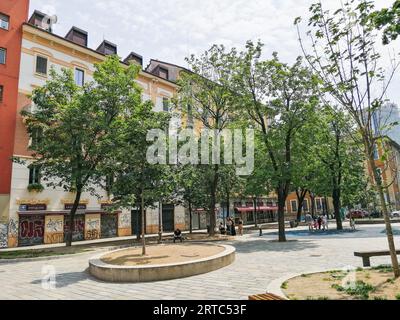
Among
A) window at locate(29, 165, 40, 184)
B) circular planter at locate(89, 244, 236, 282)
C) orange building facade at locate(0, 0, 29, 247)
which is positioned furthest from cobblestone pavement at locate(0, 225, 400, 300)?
window at locate(29, 165, 40, 184)

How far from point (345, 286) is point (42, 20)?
108 ft

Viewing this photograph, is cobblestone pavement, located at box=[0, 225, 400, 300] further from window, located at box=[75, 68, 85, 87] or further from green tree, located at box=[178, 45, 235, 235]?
window, located at box=[75, 68, 85, 87]

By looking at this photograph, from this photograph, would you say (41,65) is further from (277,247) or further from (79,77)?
(277,247)

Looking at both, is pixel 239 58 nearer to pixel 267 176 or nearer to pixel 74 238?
pixel 267 176

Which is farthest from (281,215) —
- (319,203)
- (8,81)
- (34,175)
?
(319,203)

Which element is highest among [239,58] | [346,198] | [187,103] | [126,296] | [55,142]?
[239,58]

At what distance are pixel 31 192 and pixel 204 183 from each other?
14396 millimetres

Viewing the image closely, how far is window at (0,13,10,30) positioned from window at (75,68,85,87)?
6.23 metres

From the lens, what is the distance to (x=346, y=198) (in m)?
33.5

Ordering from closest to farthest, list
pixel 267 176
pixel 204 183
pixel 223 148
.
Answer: pixel 267 176 < pixel 223 148 < pixel 204 183

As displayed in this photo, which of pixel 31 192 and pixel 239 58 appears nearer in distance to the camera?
pixel 239 58

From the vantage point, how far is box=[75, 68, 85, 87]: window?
29.8m
